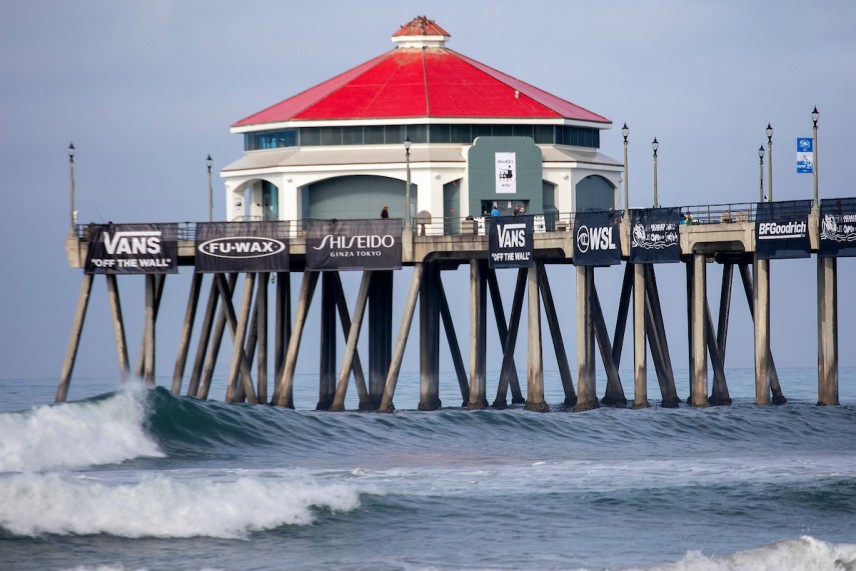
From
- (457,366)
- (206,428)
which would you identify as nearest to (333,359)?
(457,366)

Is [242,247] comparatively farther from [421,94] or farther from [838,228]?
[838,228]

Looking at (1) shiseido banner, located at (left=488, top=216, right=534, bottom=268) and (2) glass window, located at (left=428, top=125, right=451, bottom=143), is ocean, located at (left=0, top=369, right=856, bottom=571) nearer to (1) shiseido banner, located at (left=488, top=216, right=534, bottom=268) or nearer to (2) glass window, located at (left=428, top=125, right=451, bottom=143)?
(1) shiseido banner, located at (left=488, top=216, right=534, bottom=268)

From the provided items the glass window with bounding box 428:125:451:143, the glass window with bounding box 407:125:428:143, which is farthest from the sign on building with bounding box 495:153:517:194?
the glass window with bounding box 407:125:428:143

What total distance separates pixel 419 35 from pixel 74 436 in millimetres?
23068

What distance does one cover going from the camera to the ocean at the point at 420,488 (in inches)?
1064

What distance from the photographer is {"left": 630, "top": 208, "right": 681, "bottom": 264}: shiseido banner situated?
45.4 meters

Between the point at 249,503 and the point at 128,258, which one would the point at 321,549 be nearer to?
the point at 249,503

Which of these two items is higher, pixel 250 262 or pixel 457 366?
pixel 250 262

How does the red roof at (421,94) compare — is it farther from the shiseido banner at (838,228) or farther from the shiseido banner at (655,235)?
the shiseido banner at (838,228)

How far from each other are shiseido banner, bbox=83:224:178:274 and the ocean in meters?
7.80

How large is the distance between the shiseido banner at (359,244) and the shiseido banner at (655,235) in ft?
22.2

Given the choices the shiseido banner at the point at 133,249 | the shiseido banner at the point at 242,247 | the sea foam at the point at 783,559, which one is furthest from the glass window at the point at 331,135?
the sea foam at the point at 783,559

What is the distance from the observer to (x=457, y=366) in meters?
56.5

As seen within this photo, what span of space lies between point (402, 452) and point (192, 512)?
38.0 feet
